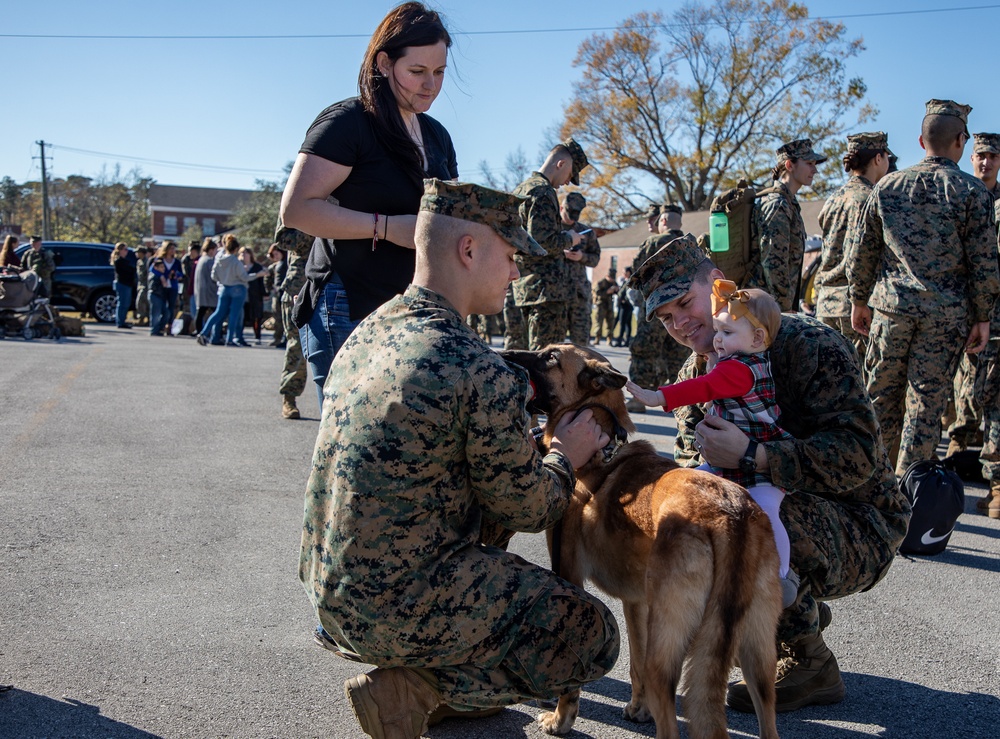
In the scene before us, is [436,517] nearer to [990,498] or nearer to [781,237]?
[781,237]

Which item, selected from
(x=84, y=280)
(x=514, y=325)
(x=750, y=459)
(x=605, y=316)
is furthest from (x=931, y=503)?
(x=84, y=280)

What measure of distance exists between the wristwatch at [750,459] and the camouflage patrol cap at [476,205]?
1.23 meters

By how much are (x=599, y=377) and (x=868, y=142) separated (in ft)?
17.4

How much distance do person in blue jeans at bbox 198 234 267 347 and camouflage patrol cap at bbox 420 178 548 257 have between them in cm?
1598

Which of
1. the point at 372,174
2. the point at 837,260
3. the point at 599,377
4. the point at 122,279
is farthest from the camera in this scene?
the point at 122,279

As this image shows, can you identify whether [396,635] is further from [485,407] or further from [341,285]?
[341,285]

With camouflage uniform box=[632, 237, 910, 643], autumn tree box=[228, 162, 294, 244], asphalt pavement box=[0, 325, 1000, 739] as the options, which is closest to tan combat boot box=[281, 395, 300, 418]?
asphalt pavement box=[0, 325, 1000, 739]

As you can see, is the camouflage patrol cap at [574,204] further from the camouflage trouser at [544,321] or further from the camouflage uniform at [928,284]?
the camouflage uniform at [928,284]

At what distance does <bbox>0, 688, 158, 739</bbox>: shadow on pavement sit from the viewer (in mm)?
2891

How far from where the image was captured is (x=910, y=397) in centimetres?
588

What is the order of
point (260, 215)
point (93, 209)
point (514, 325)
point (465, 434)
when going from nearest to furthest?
point (465, 434), point (514, 325), point (260, 215), point (93, 209)

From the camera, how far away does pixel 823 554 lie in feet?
10.5

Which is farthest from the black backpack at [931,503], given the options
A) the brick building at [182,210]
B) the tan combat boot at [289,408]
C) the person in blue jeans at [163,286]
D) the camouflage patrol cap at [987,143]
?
the brick building at [182,210]

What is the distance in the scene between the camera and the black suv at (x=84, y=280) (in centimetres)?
2278
